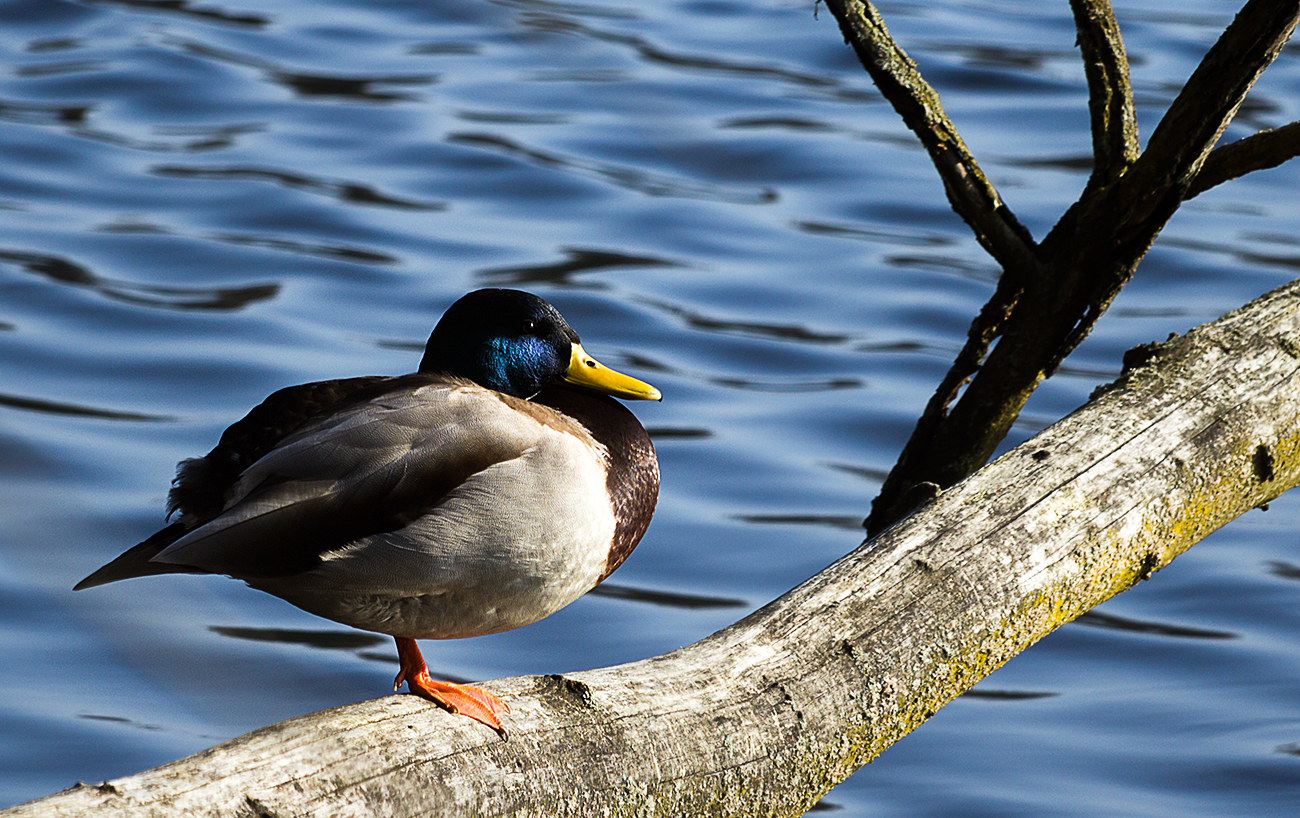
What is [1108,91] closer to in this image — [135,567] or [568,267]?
[135,567]

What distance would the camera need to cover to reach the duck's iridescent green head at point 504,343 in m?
2.59

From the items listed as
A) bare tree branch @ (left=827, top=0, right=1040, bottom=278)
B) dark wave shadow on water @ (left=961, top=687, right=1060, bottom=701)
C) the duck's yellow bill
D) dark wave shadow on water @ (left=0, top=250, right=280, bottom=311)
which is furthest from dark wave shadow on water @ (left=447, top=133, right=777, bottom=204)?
the duck's yellow bill

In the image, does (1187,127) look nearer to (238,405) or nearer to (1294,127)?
(1294,127)

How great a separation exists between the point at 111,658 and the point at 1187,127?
11.0 feet

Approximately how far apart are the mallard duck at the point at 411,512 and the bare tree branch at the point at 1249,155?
1407mm

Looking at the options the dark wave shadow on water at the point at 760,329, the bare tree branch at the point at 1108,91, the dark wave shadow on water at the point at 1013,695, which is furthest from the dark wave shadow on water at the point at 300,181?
the bare tree branch at the point at 1108,91

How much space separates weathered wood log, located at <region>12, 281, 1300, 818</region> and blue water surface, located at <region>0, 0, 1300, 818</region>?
1461 millimetres

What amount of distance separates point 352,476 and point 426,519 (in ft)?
0.41

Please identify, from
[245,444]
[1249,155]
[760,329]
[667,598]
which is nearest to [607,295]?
[760,329]

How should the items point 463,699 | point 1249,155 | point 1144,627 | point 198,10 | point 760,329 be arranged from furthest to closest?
point 198,10
point 760,329
point 1144,627
point 1249,155
point 463,699

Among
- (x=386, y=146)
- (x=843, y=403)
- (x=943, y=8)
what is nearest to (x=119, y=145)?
(x=386, y=146)

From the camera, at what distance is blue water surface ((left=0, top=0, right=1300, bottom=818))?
14.9ft

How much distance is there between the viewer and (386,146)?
8.48 meters

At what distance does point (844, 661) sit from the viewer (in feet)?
7.80
